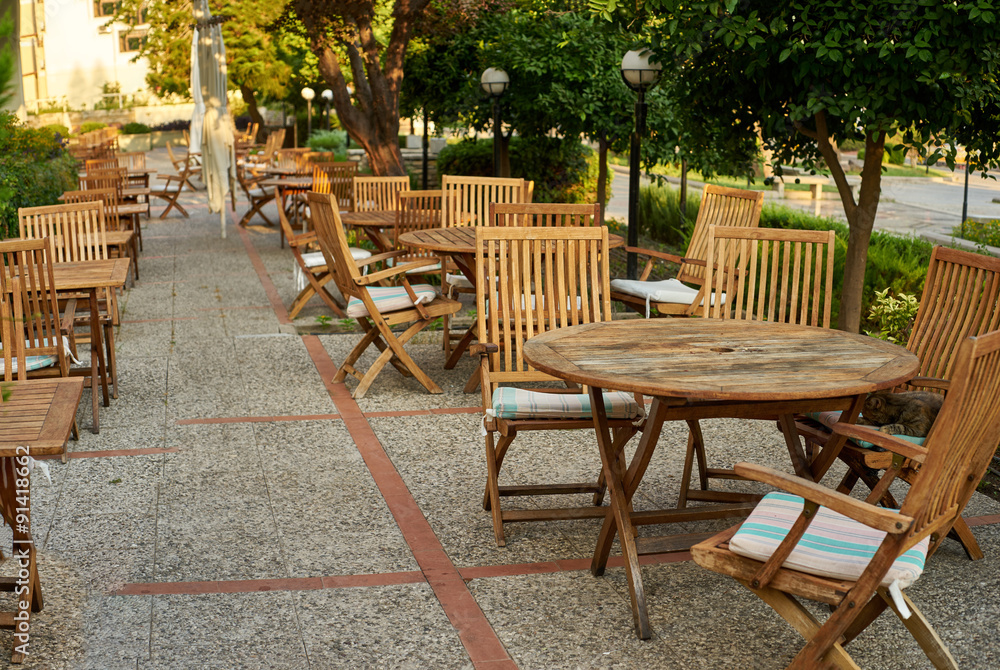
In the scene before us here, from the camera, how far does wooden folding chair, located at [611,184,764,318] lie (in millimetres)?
5945

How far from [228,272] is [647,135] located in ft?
17.7

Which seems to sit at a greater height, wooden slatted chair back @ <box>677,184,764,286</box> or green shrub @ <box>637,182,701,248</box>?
wooden slatted chair back @ <box>677,184,764,286</box>

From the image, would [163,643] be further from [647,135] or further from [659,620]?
[647,135]

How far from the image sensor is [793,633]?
10.0 ft

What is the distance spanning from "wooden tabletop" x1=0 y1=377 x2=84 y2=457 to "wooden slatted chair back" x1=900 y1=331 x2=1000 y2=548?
214 centimetres

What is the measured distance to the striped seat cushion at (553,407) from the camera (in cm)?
360

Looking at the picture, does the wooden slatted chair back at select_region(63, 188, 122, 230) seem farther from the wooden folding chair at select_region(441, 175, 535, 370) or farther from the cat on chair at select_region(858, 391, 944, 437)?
the cat on chair at select_region(858, 391, 944, 437)

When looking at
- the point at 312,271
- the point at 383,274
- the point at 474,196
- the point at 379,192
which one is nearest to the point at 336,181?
the point at 379,192

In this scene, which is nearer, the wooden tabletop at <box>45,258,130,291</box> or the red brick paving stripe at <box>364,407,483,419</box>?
the wooden tabletop at <box>45,258,130,291</box>

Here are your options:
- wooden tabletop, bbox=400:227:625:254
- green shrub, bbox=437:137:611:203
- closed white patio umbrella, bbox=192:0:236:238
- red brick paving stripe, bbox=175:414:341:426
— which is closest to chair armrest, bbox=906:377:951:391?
wooden tabletop, bbox=400:227:625:254

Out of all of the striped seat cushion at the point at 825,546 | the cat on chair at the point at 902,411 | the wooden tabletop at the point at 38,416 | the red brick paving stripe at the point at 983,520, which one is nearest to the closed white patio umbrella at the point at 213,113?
the wooden tabletop at the point at 38,416

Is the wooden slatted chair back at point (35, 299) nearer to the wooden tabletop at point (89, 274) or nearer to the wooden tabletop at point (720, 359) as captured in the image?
the wooden tabletop at point (89, 274)

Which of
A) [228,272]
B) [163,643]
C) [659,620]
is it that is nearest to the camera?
[163,643]

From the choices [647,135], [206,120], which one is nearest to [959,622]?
[647,135]
